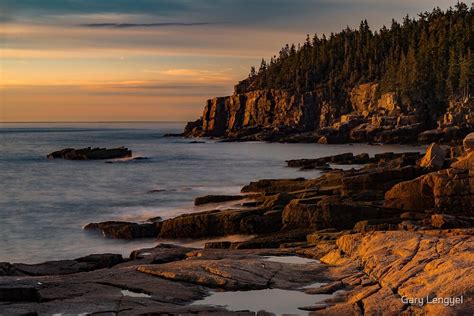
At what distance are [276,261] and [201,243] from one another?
8480mm

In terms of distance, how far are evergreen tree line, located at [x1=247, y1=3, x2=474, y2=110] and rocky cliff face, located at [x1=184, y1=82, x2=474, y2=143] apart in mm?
3706

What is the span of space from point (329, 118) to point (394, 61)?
71.3ft

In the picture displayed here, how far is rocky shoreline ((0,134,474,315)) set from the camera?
11242 millimetres

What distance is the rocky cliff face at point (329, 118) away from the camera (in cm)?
9981

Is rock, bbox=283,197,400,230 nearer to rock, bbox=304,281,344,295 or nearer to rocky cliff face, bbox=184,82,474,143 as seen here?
rock, bbox=304,281,344,295

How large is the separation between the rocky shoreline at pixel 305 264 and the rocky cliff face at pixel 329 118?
6924cm

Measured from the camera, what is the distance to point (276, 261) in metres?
15.7

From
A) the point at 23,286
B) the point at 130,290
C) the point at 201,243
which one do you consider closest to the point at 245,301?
the point at 130,290

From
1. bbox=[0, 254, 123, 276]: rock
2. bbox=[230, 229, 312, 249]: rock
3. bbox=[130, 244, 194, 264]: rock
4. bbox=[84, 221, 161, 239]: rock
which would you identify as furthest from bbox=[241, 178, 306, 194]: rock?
bbox=[0, 254, 123, 276]: rock

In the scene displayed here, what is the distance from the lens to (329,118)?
143 meters

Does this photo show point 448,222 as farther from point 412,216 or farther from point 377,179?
point 377,179

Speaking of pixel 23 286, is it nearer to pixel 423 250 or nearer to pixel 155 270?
pixel 155 270

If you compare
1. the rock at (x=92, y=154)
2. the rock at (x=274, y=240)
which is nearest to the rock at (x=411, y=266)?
the rock at (x=274, y=240)

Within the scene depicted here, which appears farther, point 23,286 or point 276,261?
point 276,261
